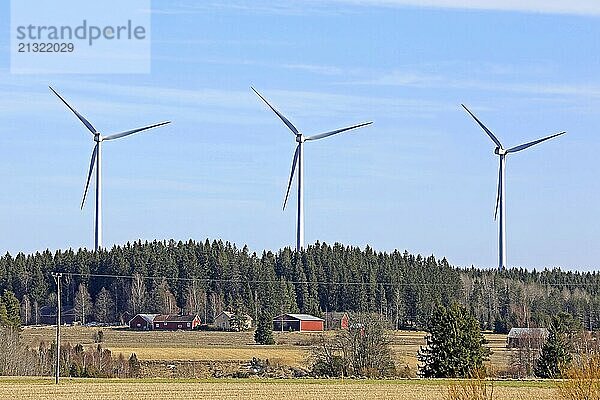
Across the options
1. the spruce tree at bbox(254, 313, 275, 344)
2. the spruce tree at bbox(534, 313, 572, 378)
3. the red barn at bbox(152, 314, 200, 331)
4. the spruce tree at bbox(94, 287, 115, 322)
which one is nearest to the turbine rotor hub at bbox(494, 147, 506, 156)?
the spruce tree at bbox(534, 313, 572, 378)

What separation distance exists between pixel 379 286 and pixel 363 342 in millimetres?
76854

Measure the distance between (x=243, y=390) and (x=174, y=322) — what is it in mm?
90215

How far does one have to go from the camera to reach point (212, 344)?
131 metres

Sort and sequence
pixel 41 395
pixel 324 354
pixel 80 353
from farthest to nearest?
pixel 80 353 < pixel 324 354 < pixel 41 395

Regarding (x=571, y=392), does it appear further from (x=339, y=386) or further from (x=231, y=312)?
(x=231, y=312)

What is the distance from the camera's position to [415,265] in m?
189

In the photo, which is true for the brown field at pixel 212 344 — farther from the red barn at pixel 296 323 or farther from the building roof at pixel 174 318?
the red barn at pixel 296 323

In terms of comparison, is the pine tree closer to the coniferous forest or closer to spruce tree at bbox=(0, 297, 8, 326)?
spruce tree at bbox=(0, 297, 8, 326)

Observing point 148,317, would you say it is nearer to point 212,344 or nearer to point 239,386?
point 212,344

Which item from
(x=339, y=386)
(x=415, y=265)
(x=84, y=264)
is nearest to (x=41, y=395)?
(x=339, y=386)

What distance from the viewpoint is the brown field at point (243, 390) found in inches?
2611

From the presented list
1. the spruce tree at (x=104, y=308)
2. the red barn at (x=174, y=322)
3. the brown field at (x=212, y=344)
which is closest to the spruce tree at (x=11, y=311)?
the brown field at (x=212, y=344)

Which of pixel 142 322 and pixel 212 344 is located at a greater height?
pixel 142 322

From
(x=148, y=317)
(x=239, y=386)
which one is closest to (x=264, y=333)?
(x=148, y=317)
